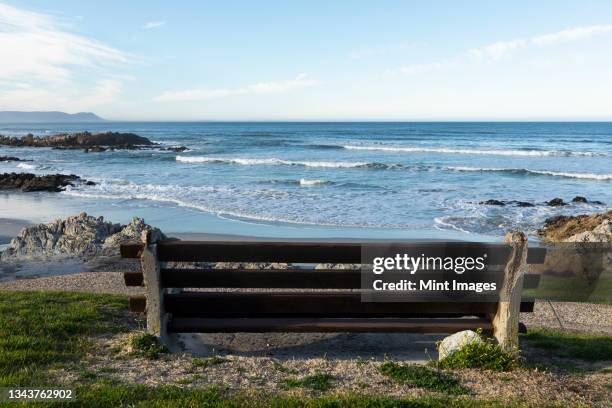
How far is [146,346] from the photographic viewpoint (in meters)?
4.19

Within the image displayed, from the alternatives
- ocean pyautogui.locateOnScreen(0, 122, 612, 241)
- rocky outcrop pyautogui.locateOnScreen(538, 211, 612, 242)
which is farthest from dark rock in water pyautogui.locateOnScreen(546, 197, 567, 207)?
rocky outcrop pyautogui.locateOnScreen(538, 211, 612, 242)

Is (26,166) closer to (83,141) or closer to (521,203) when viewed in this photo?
(83,141)

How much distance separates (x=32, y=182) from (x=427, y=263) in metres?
27.0

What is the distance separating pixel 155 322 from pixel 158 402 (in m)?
1.03

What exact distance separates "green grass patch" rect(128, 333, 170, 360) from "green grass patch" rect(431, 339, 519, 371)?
2.27 meters

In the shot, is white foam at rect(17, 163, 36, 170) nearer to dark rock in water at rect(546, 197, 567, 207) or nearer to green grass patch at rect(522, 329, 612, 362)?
dark rock in water at rect(546, 197, 567, 207)

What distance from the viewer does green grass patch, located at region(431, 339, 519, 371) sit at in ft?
13.0

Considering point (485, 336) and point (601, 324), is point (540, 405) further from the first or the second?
point (601, 324)

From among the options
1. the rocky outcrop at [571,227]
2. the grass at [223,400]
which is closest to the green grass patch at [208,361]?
the grass at [223,400]

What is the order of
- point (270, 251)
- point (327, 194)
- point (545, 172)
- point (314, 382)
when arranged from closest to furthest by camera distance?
point (314, 382), point (270, 251), point (327, 194), point (545, 172)

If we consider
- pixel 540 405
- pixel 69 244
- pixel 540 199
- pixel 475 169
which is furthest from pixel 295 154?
pixel 540 405

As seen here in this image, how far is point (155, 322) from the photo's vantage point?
4.16 meters

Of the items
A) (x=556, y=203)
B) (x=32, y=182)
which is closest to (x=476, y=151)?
(x=556, y=203)

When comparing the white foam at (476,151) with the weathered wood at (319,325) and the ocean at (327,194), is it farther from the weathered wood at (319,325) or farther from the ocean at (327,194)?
the weathered wood at (319,325)
